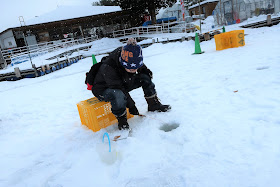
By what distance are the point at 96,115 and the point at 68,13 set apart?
94.4 ft

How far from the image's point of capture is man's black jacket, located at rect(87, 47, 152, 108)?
106 inches

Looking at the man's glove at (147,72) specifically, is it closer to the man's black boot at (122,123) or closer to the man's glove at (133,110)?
the man's glove at (133,110)

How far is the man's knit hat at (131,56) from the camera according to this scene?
257cm

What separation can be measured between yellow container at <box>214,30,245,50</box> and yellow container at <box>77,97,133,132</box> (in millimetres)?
6241

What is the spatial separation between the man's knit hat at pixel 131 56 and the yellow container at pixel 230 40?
6108 mm

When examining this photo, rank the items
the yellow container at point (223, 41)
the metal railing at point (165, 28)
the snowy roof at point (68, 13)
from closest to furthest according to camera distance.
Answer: the yellow container at point (223, 41), the metal railing at point (165, 28), the snowy roof at point (68, 13)

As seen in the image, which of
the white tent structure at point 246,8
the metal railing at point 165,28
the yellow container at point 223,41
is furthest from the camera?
the metal railing at point 165,28

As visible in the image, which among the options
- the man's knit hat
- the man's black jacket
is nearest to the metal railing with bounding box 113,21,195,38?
the man's black jacket

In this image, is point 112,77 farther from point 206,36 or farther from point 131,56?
point 206,36

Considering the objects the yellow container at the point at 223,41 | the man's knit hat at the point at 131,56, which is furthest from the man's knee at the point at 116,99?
the yellow container at the point at 223,41

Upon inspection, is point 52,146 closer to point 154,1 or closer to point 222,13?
point 222,13

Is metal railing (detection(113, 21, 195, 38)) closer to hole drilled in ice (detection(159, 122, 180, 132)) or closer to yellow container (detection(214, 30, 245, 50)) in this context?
yellow container (detection(214, 30, 245, 50))

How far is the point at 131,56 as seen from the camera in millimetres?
2566

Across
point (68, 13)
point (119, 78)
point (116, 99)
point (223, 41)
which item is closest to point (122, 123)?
point (116, 99)
